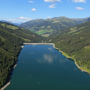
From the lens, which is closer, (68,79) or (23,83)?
(23,83)

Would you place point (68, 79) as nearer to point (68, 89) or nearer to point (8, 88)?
point (68, 89)

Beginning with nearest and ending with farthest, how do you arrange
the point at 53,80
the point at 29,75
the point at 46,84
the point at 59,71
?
the point at 46,84
the point at 53,80
the point at 29,75
the point at 59,71

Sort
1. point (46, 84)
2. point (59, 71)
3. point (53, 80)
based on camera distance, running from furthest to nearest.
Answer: point (59, 71) < point (53, 80) < point (46, 84)

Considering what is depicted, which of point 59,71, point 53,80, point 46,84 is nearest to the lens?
point 46,84

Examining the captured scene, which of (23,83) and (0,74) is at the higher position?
(0,74)

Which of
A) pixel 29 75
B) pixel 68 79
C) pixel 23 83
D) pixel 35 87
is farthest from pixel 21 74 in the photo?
pixel 68 79

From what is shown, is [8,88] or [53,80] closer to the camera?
[8,88]

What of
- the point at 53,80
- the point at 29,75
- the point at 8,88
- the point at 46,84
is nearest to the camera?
the point at 8,88

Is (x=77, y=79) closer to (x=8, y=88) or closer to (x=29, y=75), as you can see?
(x=29, y=75)

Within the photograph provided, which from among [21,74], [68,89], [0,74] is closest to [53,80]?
[68,89]
